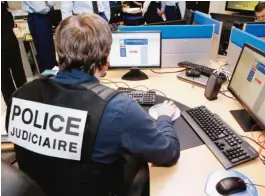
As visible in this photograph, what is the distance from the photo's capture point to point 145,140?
0.86m

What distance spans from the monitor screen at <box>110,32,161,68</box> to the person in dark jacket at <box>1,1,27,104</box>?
4.34 feet

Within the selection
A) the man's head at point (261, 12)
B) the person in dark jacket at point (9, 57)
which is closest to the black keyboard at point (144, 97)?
the person in dark jacket at point (9, 57)

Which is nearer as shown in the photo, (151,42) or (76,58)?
(76,58)

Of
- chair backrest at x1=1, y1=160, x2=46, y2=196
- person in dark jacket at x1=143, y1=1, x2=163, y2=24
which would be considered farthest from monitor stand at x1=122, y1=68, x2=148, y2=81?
person in dark jacket at x1=143, y1=1, x2=163, y2=24

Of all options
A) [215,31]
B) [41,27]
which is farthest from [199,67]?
[41,27]

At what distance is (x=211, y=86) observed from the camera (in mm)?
1468

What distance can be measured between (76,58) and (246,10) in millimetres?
4580

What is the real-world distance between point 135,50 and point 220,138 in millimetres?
929

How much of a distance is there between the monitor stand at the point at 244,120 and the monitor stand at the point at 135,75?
739 mm

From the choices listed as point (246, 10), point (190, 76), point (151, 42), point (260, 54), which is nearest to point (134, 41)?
point (151, 42)

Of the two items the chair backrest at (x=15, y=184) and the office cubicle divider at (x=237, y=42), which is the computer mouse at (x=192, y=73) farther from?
the chair backrest at (x=15, y=184)

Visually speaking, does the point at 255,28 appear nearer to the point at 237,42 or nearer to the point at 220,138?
the point at 237,42

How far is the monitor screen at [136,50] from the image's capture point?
170 cm

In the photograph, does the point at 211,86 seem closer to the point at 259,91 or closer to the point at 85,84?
the point at 259,91
